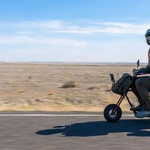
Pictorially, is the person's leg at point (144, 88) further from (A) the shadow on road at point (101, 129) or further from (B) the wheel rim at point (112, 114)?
(B) the wheel rim at point (112, 114)

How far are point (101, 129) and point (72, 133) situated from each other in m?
0.75

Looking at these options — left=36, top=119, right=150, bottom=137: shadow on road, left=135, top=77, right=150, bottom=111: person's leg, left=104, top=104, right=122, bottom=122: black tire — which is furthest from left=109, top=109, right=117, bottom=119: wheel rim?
left=135, top=77, right=150, bottom=111: person's leg

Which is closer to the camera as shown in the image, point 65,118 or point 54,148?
point 54,148

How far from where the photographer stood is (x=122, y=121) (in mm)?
8688

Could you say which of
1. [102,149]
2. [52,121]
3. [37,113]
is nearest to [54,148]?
[102,149]

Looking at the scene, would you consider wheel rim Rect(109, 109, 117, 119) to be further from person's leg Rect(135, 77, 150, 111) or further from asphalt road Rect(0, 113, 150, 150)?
person's leg Rect(135, 77, 150, 111)

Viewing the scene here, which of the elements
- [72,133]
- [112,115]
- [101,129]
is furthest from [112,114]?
[72,133]

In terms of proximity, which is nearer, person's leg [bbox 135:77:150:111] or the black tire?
person's leg [bbox 135:77:150:111]

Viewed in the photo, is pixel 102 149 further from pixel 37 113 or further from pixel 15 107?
pixel 15 107

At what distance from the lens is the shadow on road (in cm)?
722

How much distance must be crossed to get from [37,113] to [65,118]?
1.26 meters

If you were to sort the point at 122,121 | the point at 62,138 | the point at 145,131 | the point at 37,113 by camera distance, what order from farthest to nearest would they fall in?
1. the point at 37,113
2. the point at 122,121
3. the point at 145,131
4. the point at 62,138

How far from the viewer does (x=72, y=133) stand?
7219 millimetres

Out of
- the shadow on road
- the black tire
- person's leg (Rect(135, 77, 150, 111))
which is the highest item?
person's leg (Rect(135, 77, 150, 111))
